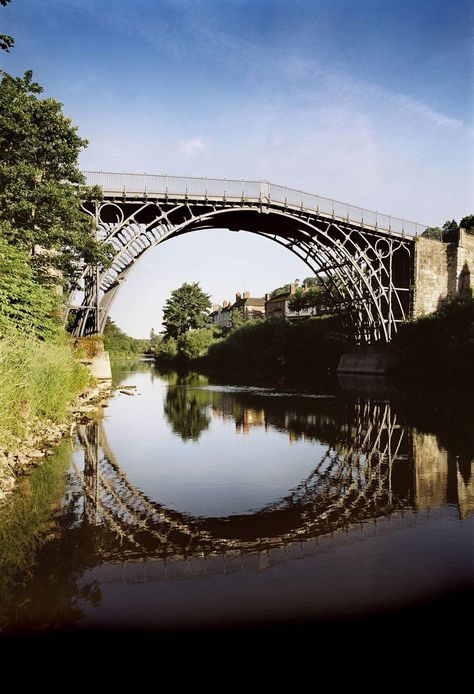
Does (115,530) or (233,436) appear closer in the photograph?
(115,530)

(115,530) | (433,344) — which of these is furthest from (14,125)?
(433,344)

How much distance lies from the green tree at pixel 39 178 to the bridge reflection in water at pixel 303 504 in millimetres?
12339

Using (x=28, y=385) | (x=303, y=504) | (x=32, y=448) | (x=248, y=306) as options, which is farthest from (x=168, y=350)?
(x=303, y=504)

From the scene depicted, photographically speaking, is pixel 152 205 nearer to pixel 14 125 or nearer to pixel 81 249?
pixel 81 249

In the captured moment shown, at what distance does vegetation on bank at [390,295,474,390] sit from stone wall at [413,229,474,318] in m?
4.93

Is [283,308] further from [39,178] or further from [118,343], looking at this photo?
[39,178]

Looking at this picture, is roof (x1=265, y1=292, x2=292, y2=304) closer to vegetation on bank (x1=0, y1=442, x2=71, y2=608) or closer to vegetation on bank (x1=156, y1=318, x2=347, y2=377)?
vegetation on bank (x1=156, y1=318, x2=347, y2=377)

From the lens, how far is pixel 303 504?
952 centimetres

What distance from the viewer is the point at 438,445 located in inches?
600

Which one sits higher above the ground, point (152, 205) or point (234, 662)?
point (152, 205)

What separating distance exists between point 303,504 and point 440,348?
29702 mm

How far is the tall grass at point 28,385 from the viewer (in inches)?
437

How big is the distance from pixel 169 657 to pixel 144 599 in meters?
1.11

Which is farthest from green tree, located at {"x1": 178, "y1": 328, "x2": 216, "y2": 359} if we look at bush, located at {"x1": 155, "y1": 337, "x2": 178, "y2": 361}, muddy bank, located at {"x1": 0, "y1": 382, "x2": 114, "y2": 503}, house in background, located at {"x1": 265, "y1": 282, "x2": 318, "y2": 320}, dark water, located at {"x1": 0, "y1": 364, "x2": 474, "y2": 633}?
dark water, located at {"x1": 0, "y1": 364, "x2": 474, "y2": 633}
